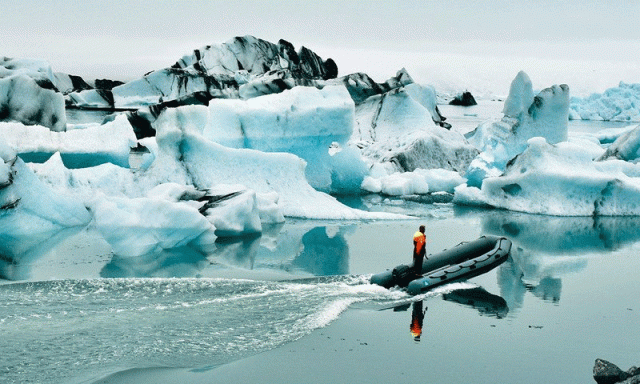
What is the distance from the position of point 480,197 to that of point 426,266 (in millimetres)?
8972

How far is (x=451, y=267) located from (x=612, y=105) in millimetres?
44114

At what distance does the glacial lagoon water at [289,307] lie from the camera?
746 cm

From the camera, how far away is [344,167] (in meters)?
20.8

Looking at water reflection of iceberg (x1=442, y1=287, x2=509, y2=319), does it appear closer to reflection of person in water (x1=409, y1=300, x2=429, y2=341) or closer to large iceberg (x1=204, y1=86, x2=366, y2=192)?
reflection of person in water (x1=409, y1=300, x2=429, y2=341)

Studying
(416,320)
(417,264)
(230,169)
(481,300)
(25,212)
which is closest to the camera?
(416,320)

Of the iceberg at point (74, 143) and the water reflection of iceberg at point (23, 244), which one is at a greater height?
the iceberg at point (74, 143)

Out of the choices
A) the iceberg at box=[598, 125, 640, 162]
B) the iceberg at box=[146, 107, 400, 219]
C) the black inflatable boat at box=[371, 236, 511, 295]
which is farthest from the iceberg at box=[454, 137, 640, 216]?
the black inflatable boat at box=[371, 236, 511, 295]

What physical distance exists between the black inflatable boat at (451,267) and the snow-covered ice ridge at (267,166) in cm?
428

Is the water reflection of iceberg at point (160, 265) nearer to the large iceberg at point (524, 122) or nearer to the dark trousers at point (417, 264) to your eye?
the dark trousers at point (417, 264)

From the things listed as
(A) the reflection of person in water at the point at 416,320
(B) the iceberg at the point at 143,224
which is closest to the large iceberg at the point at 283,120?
(B) the iceberg at the point at 143,224

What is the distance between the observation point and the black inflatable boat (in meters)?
10.2

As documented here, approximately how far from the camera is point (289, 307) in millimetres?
9086

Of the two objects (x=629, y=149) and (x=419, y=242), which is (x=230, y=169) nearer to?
(x=419, y=242)

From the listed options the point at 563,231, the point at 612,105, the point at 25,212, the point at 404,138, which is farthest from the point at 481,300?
the point at 612,105
